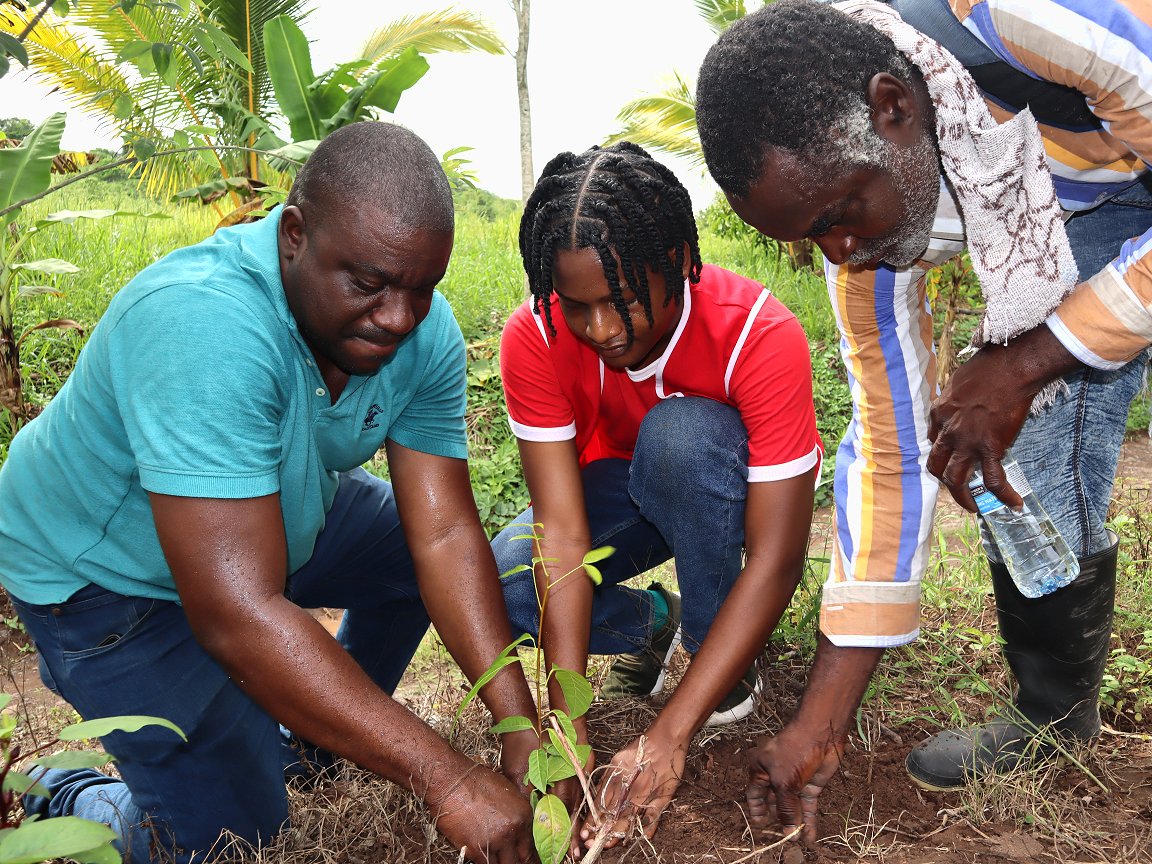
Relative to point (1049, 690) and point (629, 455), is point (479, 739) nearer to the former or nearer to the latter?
point (629, 455)

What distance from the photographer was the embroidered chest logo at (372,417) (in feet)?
6.86

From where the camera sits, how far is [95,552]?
1937 mm

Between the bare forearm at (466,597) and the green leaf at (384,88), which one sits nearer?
the bare forearm at (466,597)

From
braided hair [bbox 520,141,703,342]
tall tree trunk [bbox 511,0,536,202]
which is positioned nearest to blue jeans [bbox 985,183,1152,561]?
braided hair [bbox 520,141,703,342]

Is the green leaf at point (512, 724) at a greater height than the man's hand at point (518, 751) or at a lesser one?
greater

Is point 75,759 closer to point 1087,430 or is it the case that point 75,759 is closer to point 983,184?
point 983,184

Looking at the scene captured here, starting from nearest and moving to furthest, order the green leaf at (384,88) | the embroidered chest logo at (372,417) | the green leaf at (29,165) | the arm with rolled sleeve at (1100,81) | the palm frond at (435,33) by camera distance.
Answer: the arm with rolled sleeve at (1100,81)
the embroidered chest logo at (372,417)
the green leaf at (29,165)
the green leaf at (384,88)
the palm frond at (435,33)

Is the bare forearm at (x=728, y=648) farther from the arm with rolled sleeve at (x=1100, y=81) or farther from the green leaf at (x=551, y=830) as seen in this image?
the arm with rolled sleeve at (x=1100, y=81)

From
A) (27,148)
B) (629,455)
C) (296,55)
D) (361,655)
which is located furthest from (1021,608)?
(296,55)

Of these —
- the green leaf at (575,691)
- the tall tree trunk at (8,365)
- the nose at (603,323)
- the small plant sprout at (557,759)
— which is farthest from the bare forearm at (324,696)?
the tall tree trunk at (8,365)

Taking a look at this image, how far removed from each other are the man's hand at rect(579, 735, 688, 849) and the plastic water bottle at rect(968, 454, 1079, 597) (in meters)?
0.75

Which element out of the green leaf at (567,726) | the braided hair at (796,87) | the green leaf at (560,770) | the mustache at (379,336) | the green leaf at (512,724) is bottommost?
the green leaf at (567,726)

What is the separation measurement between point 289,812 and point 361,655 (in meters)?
0.51

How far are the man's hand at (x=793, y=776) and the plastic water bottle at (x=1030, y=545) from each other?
503mm
